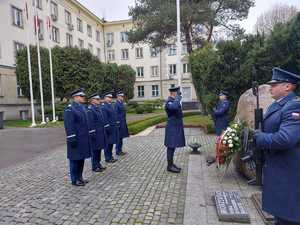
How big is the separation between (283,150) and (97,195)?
12.3 ft

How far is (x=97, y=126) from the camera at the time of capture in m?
7.57

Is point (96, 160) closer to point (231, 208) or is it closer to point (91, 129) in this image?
point (91, 129)

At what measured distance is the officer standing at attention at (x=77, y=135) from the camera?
19.9ft

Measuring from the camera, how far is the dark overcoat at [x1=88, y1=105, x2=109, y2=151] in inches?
288

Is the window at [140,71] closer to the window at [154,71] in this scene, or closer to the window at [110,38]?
the window at [154,71]

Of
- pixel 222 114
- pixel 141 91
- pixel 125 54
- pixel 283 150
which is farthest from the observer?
pixel 125 54

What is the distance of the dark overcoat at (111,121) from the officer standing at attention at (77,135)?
73.3 inches

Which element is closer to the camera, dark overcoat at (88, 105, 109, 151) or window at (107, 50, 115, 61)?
dark overcoat at (88, 105, 109, 151)

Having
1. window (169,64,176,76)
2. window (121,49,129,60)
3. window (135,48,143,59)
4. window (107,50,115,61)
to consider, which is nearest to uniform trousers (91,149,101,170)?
window (169,64,176,76)

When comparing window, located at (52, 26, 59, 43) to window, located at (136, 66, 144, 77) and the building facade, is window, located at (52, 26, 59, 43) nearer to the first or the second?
the building facade

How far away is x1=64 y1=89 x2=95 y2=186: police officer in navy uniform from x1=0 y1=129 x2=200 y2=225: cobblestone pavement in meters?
0.37

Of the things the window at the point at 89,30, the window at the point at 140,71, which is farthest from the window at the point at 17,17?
the window at the point at 140,71

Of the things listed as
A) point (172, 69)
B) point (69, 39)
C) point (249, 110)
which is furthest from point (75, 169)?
point (172, 69)

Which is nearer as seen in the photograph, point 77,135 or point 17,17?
point 77,135
